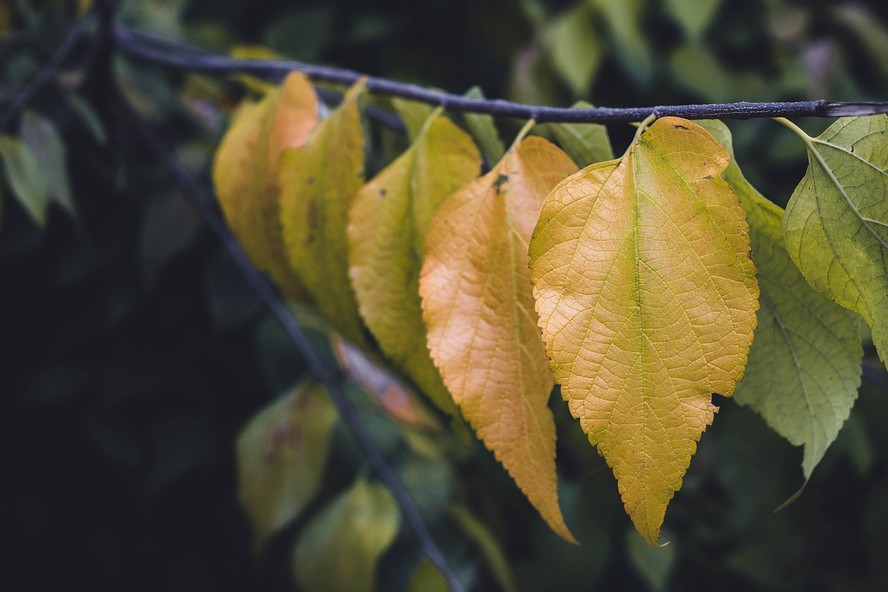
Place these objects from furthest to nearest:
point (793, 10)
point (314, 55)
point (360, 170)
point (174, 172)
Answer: point (793, 10), point (314, 55), point (174, 172), point (360, 170)

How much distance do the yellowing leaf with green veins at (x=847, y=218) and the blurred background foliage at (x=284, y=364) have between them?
40 cm

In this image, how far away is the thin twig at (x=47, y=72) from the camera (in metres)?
0.68

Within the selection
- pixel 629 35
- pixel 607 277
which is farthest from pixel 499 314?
pixel 629 35

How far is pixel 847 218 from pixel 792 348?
0.28 ft

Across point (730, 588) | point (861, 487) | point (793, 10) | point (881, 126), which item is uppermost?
point (793, 10)

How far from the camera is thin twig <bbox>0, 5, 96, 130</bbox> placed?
68 cm

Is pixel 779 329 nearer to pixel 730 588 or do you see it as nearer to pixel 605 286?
pixel 605 286

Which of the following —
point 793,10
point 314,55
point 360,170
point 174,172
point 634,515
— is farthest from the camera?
point 793,10

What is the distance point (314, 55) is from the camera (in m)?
1.04

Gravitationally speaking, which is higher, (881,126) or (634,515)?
(881,126)

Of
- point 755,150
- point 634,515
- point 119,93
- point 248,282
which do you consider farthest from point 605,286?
point 755,150

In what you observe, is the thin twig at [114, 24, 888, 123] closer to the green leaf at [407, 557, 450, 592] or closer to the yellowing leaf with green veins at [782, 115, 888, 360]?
the yellowing leaf with green veins at [782, 115, 888, 360]

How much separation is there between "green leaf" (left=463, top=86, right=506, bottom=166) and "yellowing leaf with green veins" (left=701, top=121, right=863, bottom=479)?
0.41 feet

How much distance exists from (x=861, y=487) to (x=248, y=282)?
1059 millimetres
